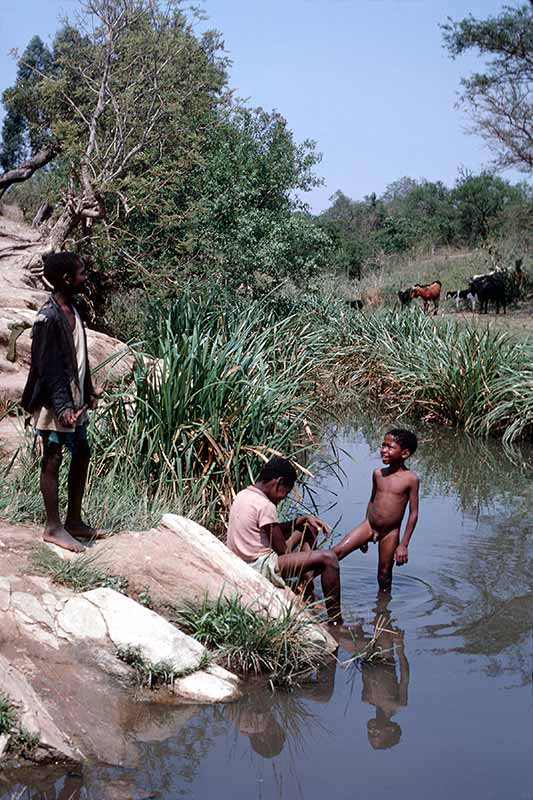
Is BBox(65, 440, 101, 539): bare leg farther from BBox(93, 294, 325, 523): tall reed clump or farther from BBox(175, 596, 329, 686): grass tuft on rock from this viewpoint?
BBox(93, 294, 325, 523): tall reed clump

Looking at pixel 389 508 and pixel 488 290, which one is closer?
pixel 389 508

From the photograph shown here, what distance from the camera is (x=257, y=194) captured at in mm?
16094

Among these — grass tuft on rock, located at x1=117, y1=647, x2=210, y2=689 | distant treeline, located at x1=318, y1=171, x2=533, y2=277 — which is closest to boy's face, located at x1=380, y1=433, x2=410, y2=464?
grass tuft on rock, located at x1=117, y1=647, x2=210, y2=689

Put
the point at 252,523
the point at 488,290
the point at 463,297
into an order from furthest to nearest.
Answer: the point at 463,297 < the point at 488,290 < the point at 252,523

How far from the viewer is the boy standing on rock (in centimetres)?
552

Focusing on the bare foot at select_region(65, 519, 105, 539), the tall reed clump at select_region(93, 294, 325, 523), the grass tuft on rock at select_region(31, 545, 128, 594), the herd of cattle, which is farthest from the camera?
the herd of cattle

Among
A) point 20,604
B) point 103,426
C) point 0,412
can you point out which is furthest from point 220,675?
point 0,412

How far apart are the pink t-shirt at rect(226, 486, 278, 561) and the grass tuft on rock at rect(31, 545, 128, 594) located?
0.87 meters

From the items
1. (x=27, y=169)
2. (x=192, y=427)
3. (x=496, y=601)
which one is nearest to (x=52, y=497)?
(x=192, y=427)

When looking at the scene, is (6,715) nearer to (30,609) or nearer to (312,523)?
(30,609)

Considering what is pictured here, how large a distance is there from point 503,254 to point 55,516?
26.0 meters

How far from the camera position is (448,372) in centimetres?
1360

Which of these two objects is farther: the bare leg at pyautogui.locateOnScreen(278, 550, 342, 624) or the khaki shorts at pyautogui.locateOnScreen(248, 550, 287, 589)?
the bare leg at pyautogui.locateOnScreen(278, 550, 342, 624)

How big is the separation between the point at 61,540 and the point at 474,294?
19.3 m
